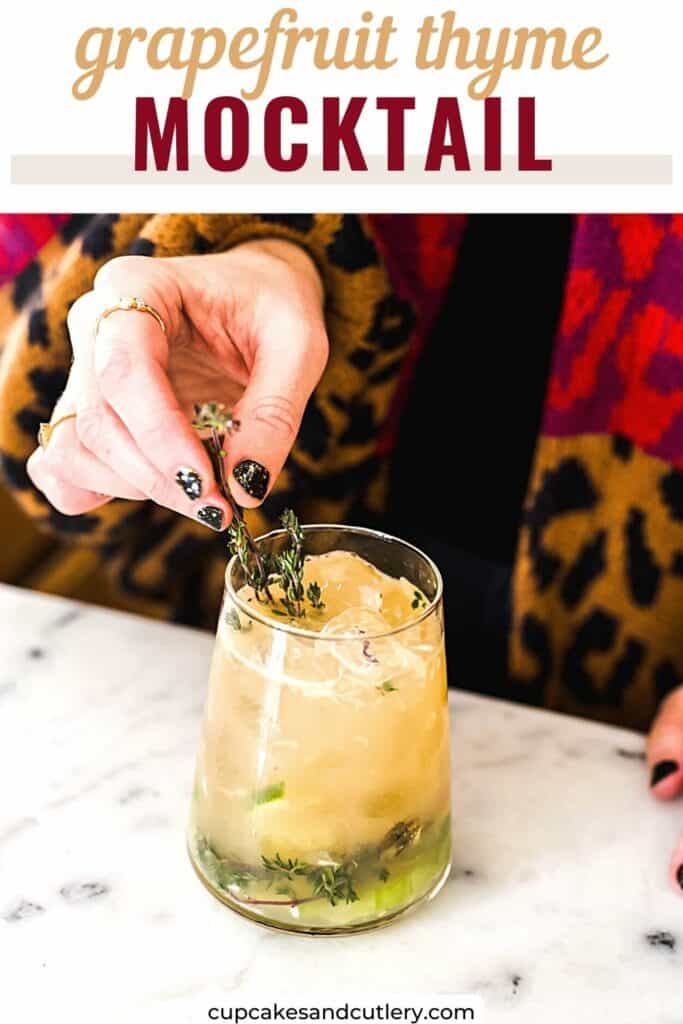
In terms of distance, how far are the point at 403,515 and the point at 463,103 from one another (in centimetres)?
37

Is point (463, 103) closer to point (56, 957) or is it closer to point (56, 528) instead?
point (56, 528)

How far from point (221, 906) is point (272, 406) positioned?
0.26 m

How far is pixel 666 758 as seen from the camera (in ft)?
2.15

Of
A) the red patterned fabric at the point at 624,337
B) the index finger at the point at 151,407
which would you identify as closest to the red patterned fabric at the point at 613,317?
the red patterned fabric at the point at 624,337

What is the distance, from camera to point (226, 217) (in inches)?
29.9

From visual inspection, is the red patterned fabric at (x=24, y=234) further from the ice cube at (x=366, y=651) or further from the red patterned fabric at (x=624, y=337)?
the ice cube at (x=366, y=651)

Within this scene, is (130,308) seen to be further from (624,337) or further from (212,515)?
(624,337)

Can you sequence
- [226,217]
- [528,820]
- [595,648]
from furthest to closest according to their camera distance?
[595,648] < [226,217] < [528,820]

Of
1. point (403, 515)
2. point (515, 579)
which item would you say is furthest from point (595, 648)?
point (403, 515)

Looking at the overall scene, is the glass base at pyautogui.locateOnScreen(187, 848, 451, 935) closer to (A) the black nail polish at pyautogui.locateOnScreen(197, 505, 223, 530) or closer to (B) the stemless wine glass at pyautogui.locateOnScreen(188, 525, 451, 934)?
(B) the stemless wine glass at pyautogui.locateOnScreen(188, 525, 451, 934)

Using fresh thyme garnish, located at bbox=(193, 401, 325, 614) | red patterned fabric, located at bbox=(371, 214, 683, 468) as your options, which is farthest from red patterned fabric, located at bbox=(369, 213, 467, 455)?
fresh thyme garnish, located at bbox=(193, 401, 325, 614)

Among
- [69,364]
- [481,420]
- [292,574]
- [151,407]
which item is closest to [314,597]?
[292,574]

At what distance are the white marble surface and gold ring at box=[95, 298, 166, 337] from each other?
0.25 meters

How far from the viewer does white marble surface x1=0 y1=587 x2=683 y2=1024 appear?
518mm
